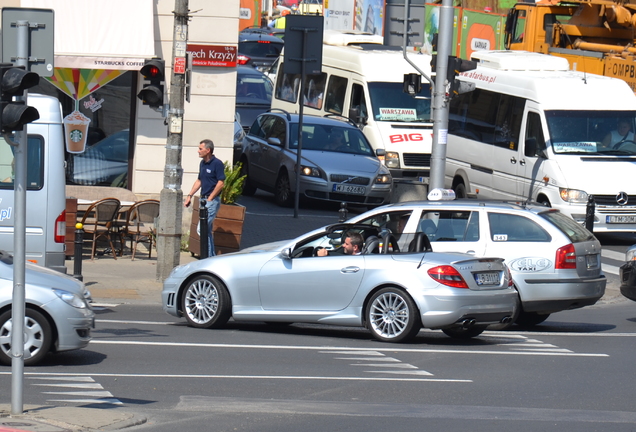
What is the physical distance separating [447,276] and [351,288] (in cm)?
105

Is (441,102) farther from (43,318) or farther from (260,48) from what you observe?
(260,48)

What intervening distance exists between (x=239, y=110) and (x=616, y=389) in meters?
22.5

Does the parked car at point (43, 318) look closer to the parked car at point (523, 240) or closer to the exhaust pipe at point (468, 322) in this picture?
the exhaust pipe at point (468, 322)

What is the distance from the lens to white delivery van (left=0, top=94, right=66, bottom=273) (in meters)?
12.5

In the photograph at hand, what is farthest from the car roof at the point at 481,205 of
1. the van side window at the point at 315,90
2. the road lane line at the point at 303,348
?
the van side window at the point at 315,90

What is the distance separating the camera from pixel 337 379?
377 inches

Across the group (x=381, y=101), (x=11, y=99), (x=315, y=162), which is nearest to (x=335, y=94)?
(x=381, y=101)

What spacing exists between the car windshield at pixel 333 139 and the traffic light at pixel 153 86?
26.8ft

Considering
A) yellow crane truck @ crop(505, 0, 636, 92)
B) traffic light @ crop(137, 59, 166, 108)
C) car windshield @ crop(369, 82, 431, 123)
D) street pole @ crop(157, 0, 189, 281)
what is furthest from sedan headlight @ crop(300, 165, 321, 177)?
yellow crane truck @ crop(505, 0, 636, 92)

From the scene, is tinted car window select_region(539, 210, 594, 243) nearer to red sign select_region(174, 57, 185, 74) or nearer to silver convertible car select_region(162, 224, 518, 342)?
silver convertible car select_region(162, 224, 518, 342)

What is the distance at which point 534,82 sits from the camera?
20.9 meters

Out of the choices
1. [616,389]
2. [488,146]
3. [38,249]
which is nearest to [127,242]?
[38,249]

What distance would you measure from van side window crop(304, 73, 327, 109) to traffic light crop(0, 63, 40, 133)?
19783mm

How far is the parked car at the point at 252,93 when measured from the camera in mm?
A: 31312
